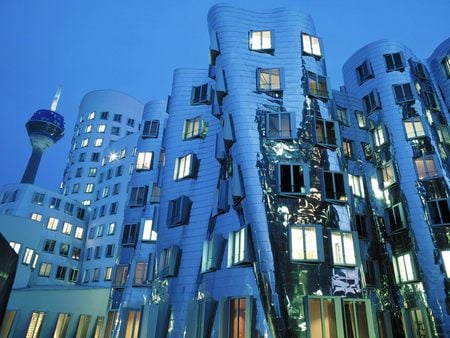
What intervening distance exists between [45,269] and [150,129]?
3650 centimetres

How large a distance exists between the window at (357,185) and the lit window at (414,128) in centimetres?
543

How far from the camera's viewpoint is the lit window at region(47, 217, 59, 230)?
59338mm

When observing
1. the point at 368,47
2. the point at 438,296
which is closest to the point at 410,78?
the point at 368,47

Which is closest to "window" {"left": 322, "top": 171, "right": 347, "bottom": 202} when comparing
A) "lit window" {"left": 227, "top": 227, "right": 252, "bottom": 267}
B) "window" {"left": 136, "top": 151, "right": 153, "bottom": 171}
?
"lit window" {"left": 227, "top": 227, "right": 252, "bottom": 267}

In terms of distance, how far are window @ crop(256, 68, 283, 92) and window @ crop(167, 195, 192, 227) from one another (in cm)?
869

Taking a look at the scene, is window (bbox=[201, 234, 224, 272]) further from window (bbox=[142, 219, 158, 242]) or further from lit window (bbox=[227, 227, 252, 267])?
window (bbox=[142, 219, 158, 242])

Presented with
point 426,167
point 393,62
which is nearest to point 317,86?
point 426,167

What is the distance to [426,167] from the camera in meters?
25.8

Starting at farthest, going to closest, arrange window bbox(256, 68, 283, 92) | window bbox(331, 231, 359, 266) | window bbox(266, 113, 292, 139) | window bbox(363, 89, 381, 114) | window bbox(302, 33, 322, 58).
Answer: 1. window bbox(363, 89, 381, 114)
2. window bbox(302, 33, 322, 58)
3. window bbox(256, 68, 283, 92)
4. window bbox(266, 113, 292, 139)
5. window bbox(331, 231, 359, 266)

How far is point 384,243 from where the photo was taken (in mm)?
25156

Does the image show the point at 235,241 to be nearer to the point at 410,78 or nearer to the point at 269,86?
the point at 269,86

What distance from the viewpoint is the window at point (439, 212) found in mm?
23547

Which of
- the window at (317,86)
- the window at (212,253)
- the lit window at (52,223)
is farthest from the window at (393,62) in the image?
the lit window at (52,223)

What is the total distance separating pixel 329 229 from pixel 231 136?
747 centimetres
